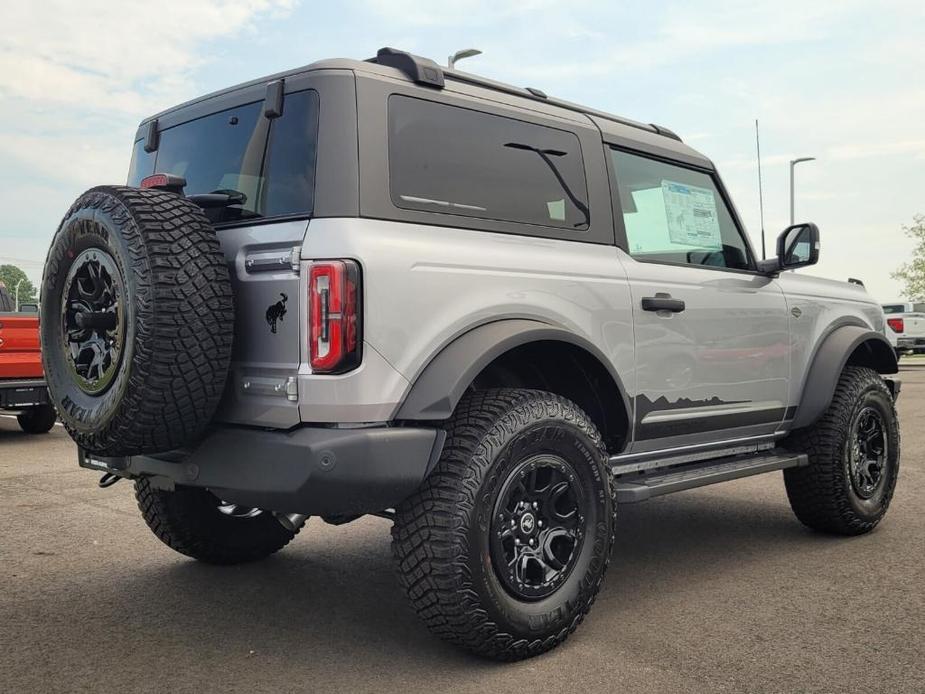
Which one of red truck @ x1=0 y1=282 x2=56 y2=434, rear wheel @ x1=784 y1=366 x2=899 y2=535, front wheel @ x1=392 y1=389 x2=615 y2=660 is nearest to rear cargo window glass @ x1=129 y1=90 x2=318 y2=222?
front wheel @ x1=392 y1=389 x2=615 y2=660

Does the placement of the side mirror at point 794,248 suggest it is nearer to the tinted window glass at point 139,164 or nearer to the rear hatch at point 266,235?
the rear hatch at point 266,235

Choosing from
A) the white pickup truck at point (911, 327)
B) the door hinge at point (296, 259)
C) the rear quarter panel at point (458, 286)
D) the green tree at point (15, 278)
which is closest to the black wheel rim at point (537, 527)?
the rear quarter panel at point (458, 286)

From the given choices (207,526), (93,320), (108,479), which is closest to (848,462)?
(207,526)

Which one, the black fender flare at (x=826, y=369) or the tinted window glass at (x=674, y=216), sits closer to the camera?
the tinted window glass at (x=674, y=216)

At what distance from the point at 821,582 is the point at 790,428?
3.52 feet

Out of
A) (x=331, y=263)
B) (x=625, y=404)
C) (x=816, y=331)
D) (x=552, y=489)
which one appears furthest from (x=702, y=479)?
(x=331, y=263)

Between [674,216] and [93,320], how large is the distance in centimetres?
282

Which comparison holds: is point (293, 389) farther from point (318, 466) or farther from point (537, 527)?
point (537, 527)

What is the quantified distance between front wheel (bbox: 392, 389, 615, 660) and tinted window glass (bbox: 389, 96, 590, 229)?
29.7 inches

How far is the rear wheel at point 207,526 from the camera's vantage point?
14.0 feet

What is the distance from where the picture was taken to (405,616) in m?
3.84

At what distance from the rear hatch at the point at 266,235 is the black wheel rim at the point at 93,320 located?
389 mm

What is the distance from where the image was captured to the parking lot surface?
10.3 feet

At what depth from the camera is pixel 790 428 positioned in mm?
5117
